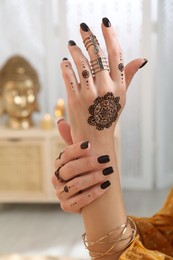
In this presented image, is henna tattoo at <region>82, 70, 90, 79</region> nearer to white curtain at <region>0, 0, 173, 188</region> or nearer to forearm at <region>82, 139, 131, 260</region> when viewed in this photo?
forearm at <region>82, 139, 131, 260</region>

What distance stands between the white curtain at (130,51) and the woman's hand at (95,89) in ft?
7.02

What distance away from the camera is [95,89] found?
68 cm

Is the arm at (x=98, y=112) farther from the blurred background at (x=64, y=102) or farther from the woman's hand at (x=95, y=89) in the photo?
the blurred background at (x=64, y=102)

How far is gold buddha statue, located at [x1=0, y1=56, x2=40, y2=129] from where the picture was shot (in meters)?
2.74

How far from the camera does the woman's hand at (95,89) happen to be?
68 cm

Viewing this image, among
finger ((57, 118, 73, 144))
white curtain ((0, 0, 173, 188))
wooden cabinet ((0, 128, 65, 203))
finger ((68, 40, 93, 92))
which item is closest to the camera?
finger ((68, 40, 93, 92))

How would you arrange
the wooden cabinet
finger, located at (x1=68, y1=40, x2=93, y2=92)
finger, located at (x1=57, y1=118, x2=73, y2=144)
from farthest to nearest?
the wooden cabinet < finger, located at (x1=57, y1=118, x2=73, y2=144) < finger, located at (x1=68, y1=40, x2=93, y2=92)

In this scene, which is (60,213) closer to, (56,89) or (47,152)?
(47,152)

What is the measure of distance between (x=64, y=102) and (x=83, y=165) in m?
2.38

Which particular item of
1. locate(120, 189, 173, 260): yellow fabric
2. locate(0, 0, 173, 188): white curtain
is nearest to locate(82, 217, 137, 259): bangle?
locate(120, 189, 173, 260): yellow fabric

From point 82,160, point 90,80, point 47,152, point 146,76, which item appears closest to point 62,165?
point 82,160

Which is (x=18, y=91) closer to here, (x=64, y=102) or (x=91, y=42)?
(x=64, y=102)

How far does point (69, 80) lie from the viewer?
2.25 ft

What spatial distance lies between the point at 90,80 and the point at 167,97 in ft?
8.12
